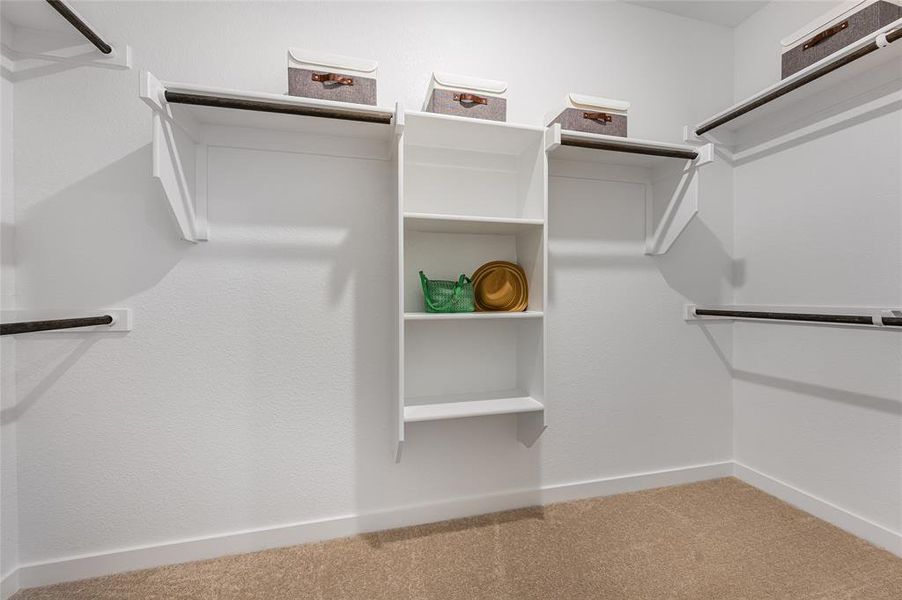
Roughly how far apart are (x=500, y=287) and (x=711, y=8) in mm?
1770

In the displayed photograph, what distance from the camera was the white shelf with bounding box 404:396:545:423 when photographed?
1447 millimetres

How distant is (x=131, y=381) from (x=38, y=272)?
46 cm

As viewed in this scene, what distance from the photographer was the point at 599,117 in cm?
158

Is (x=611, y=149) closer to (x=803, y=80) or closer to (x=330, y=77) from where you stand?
(x=803, y=80)

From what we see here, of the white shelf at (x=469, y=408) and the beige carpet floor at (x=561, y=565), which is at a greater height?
the white shelf at (x=469, y=408)

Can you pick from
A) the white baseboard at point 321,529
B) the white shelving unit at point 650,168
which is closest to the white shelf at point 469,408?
the white baseboard at point 321,529

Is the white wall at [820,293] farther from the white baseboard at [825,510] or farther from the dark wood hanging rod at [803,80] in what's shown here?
the dark wood hanging rod at [803,80]

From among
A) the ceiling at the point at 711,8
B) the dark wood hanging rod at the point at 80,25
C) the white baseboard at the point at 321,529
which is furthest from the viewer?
the ceiling at the point at 711,8

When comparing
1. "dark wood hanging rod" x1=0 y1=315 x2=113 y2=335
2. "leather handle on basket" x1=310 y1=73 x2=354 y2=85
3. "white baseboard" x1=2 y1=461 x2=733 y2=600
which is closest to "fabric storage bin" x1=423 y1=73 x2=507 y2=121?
"leather handle on basket" x1=310 y1=73 x2=354 y2=85

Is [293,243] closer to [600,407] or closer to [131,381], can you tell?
[131,381]

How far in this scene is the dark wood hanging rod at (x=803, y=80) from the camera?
1259mm

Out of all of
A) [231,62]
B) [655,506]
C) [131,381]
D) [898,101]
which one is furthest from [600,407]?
[231,62]

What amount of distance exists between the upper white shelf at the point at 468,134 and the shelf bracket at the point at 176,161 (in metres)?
0.73

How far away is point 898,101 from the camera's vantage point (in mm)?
1461
